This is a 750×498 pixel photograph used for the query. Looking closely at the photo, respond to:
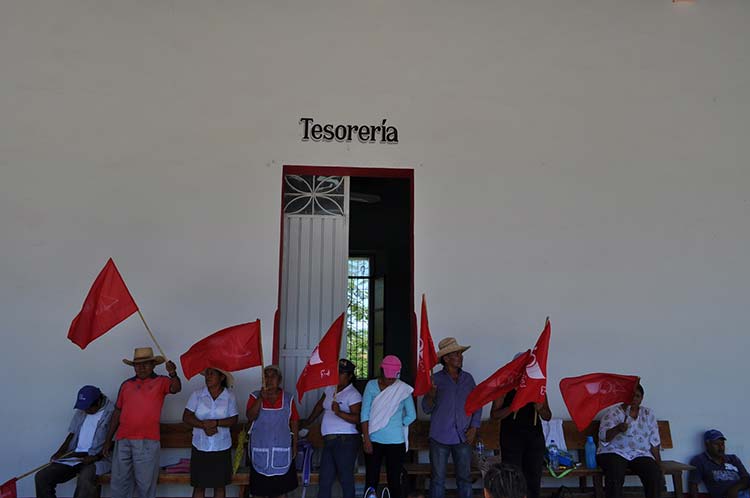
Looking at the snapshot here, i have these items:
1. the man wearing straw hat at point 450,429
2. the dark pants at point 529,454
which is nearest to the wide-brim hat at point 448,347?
the man wearing straw hat at point 450,429

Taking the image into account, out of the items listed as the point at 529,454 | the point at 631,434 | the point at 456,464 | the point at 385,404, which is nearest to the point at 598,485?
the point at 631,434

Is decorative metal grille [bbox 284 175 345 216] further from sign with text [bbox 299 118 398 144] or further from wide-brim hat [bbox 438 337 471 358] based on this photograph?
wide-brim hat [bbox 438 337 471 358]

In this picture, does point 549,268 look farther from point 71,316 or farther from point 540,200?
point 71,316

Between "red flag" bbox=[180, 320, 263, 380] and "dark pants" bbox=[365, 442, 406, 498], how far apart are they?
131 centimetres

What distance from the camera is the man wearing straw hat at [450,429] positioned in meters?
5.77

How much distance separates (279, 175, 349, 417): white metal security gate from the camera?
6945 mm

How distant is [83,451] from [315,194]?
11.1ft

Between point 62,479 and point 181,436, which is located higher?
point 181,436

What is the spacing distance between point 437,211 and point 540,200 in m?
1.13

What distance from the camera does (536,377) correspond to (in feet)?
17.3

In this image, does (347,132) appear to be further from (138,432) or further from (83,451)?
(83,451)

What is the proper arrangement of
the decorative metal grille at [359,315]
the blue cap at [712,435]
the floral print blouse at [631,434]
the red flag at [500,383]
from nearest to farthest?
the red flag at [500,383], the floral print blouse at [631,434], the blue cap at [712,435], the decorative metal grille at [359,315]

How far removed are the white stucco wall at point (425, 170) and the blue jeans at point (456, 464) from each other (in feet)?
3.44

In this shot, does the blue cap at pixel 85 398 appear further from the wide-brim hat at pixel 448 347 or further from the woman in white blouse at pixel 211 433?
the wide-brim hat at pixel 448 347
